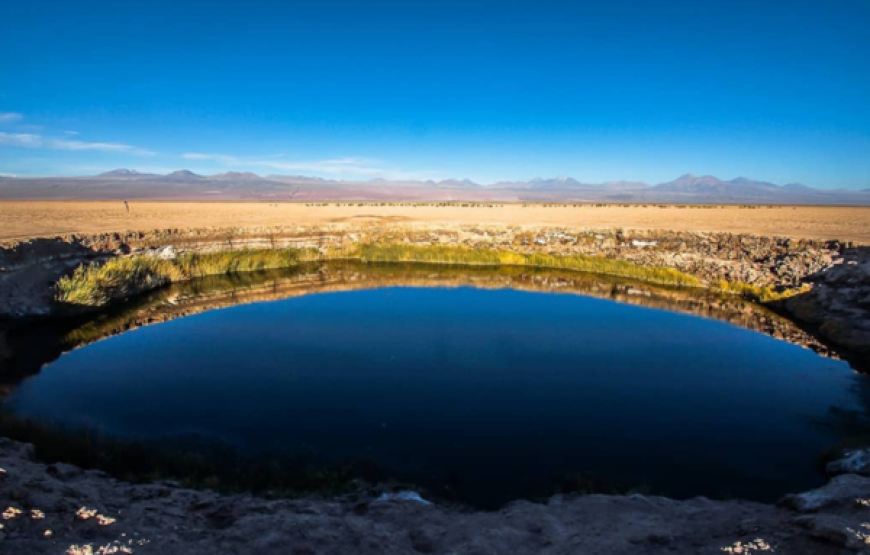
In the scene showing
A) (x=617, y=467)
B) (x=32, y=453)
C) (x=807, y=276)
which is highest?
(x=807, y=276)

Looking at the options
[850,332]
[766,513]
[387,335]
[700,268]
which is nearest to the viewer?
[766,513]

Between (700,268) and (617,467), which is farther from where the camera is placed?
(700,268)

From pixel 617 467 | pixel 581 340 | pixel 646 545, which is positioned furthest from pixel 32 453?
pixel 581 340

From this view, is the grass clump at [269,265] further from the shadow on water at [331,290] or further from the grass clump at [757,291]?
the grass clump at [757,291]

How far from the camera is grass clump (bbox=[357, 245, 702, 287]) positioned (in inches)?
1093

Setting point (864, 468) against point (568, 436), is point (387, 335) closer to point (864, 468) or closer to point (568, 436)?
point (568, 436)

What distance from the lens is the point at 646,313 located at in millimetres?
19750

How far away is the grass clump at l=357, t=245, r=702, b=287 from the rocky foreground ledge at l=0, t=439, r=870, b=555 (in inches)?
840

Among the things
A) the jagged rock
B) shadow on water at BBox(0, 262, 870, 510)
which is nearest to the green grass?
shadow on water at BBox(0, 262, 870, 510)

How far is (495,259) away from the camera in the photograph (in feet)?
104

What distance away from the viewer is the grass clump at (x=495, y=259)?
27.8m

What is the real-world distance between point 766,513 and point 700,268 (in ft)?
72.5

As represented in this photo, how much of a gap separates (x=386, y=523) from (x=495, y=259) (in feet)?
86.9

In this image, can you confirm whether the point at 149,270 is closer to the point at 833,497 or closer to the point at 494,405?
the point at 494,405
